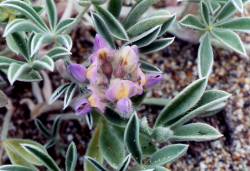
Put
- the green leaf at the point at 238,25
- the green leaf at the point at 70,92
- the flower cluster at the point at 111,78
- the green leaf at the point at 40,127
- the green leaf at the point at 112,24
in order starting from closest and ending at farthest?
1. the flower cluster at the point at 111,78
2. the green leaf at the point at 70,92
3. the green leaf at the point at 112,24
4. the green leaf at the point at 238,25
5. the green leaf at the point at 40,127

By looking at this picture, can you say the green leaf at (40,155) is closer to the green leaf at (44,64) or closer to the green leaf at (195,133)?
the green leaf at (44,64)

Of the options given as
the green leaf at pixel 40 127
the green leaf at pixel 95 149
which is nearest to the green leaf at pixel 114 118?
the green leaf at pixel 95 149

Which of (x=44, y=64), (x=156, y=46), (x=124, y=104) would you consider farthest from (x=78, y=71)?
(x=156, y=46)

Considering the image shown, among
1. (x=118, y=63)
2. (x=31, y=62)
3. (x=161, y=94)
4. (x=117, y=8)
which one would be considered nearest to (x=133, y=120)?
(x=118, y=63)

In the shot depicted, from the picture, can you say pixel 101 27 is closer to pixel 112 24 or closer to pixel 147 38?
pixel 112 24

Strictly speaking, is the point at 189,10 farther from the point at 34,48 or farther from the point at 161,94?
the point at 34,48

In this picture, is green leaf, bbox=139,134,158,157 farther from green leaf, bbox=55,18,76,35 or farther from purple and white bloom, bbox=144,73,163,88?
green leaf, bbox=55,18,76,35

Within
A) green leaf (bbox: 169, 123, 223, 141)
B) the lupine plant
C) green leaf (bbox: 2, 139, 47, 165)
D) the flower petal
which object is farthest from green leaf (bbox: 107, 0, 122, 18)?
green leaf (bbox: 2, 139, 47, 165)
